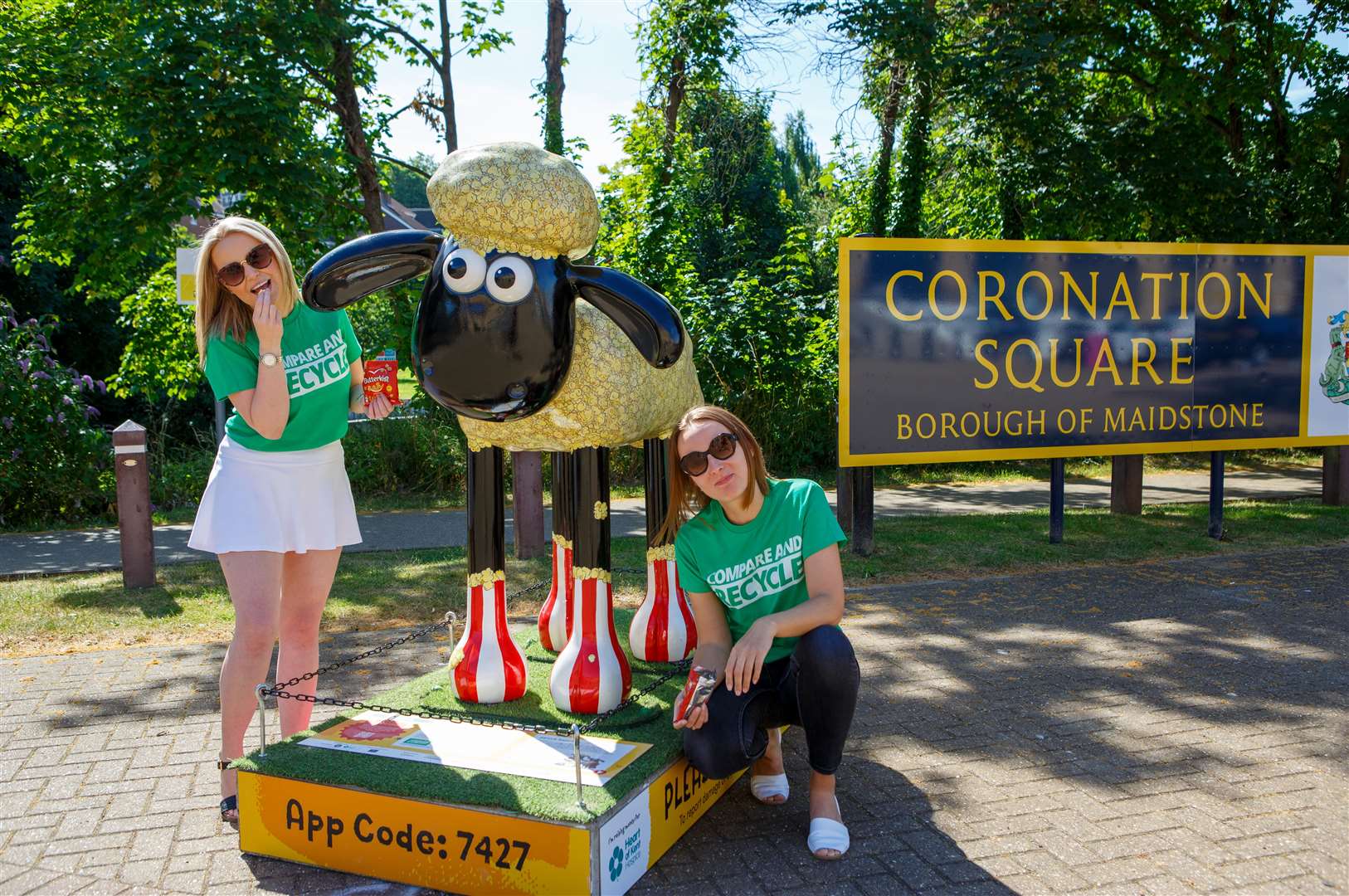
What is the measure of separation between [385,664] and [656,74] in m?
10.2

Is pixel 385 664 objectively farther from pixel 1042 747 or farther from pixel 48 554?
pixel 48 554

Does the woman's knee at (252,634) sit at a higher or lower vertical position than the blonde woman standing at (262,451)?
lower

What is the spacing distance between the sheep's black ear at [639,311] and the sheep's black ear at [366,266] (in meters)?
0.50

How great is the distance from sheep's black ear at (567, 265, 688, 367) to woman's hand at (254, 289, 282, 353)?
882mm

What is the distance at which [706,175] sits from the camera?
553 inches

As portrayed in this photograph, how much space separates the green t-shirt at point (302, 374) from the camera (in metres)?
2.96

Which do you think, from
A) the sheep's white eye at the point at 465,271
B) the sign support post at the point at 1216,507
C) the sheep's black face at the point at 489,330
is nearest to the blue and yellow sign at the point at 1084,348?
the sign support post at the point at 1216,507

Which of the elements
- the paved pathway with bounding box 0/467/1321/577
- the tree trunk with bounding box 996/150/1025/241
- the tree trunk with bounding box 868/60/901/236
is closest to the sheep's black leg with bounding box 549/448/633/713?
the paved pathway with bounding box 0/467/1321/577

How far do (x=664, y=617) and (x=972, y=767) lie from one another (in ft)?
4.08

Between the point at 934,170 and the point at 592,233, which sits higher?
the point at 934,170

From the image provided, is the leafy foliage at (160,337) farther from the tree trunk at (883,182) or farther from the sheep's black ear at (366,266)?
the tree trunk at (883,182)

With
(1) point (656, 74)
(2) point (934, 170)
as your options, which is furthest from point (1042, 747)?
(1) point (656, 74)

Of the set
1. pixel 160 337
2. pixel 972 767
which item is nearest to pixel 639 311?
pixel 972 767

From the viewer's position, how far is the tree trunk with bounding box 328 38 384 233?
9.58 metres
